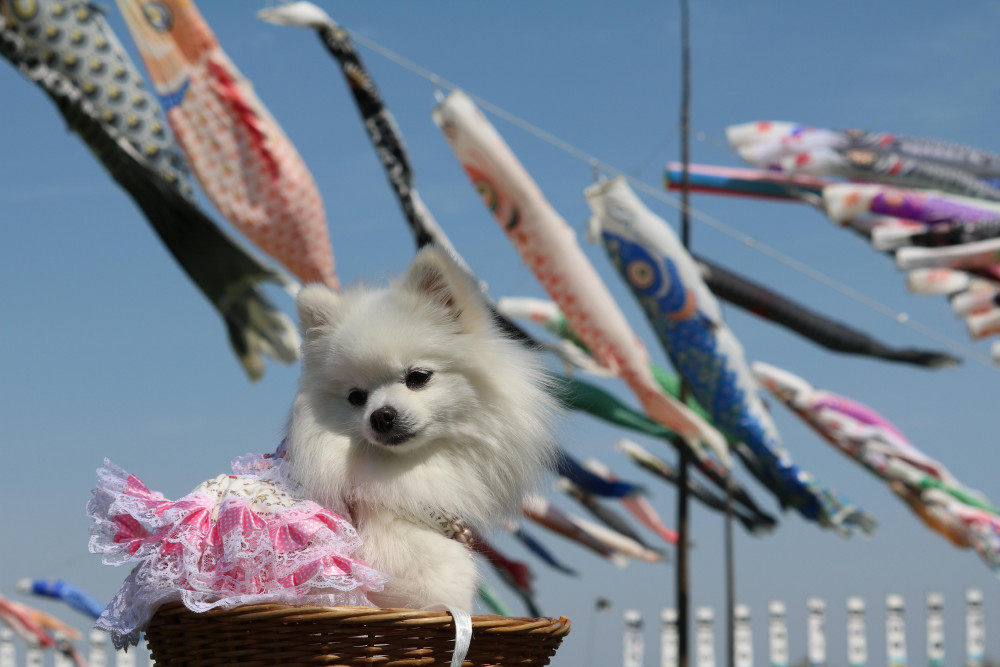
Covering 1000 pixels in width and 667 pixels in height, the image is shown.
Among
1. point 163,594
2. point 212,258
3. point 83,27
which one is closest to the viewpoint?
point 163,594

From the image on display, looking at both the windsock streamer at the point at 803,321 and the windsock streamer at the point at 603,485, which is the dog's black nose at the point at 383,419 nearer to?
the windsock streamer at the point at 803,321

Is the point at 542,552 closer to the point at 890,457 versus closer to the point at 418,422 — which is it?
the point at 890,457

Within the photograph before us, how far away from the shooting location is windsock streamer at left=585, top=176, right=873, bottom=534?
8.85m

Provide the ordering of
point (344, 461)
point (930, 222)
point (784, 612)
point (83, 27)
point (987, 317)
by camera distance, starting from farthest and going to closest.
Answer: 1. point (784, 612)
2. point (987, 317)
3. point (930, 222)
4. point (83, 27)
5. point (344, 461)

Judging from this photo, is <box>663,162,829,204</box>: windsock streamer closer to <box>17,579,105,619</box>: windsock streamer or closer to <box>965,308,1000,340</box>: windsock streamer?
<box>965,308,1000,340</box>: windsock streamer

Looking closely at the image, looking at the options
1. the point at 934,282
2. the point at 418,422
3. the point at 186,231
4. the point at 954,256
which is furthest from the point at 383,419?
the point at 934,282

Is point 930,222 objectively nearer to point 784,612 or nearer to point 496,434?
point 784,612

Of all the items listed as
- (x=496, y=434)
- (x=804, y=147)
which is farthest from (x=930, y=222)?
(x=496, y=434)

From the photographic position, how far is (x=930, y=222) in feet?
28.4

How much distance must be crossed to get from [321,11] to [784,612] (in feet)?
31.1

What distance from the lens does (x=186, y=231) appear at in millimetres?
7047

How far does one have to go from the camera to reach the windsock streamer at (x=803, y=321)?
9844 mm

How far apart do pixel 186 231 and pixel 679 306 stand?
429cm

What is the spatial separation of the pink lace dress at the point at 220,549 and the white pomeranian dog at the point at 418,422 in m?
0.12
